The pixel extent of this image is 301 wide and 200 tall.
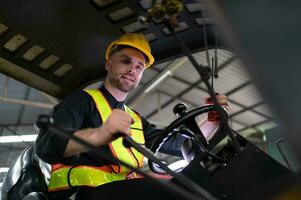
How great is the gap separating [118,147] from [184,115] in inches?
13.1

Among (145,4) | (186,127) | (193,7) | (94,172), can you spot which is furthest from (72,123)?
(193,7)

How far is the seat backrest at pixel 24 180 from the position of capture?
1867mm

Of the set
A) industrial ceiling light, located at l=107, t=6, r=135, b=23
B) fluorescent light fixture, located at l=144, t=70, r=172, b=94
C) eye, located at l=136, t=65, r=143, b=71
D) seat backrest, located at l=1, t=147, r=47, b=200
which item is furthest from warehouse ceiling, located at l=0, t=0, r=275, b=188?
fluorescent light fixture, located at l=144, t=70, r=172, b=94

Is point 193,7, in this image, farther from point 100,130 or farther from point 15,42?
point 15,42

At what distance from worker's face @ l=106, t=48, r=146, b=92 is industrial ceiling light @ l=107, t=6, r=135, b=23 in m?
0.18

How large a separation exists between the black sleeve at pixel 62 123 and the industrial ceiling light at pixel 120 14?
35 cm

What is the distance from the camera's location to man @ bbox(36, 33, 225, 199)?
1383mm

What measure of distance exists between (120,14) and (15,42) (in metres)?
0.49

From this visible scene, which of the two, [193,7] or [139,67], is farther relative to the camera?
[139,67]

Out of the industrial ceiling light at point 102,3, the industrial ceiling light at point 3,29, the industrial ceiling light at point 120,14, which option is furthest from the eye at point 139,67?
the industrial ceiling light at point 3,29

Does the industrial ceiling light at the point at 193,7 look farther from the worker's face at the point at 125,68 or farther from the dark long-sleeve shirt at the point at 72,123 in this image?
the dark long-sleeve shirt at the point at 72,123

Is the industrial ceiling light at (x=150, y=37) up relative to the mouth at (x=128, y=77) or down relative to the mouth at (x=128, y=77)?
up

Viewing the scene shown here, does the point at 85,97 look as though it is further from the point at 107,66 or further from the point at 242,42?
the point at 242,42

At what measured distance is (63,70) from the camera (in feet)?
6.95
